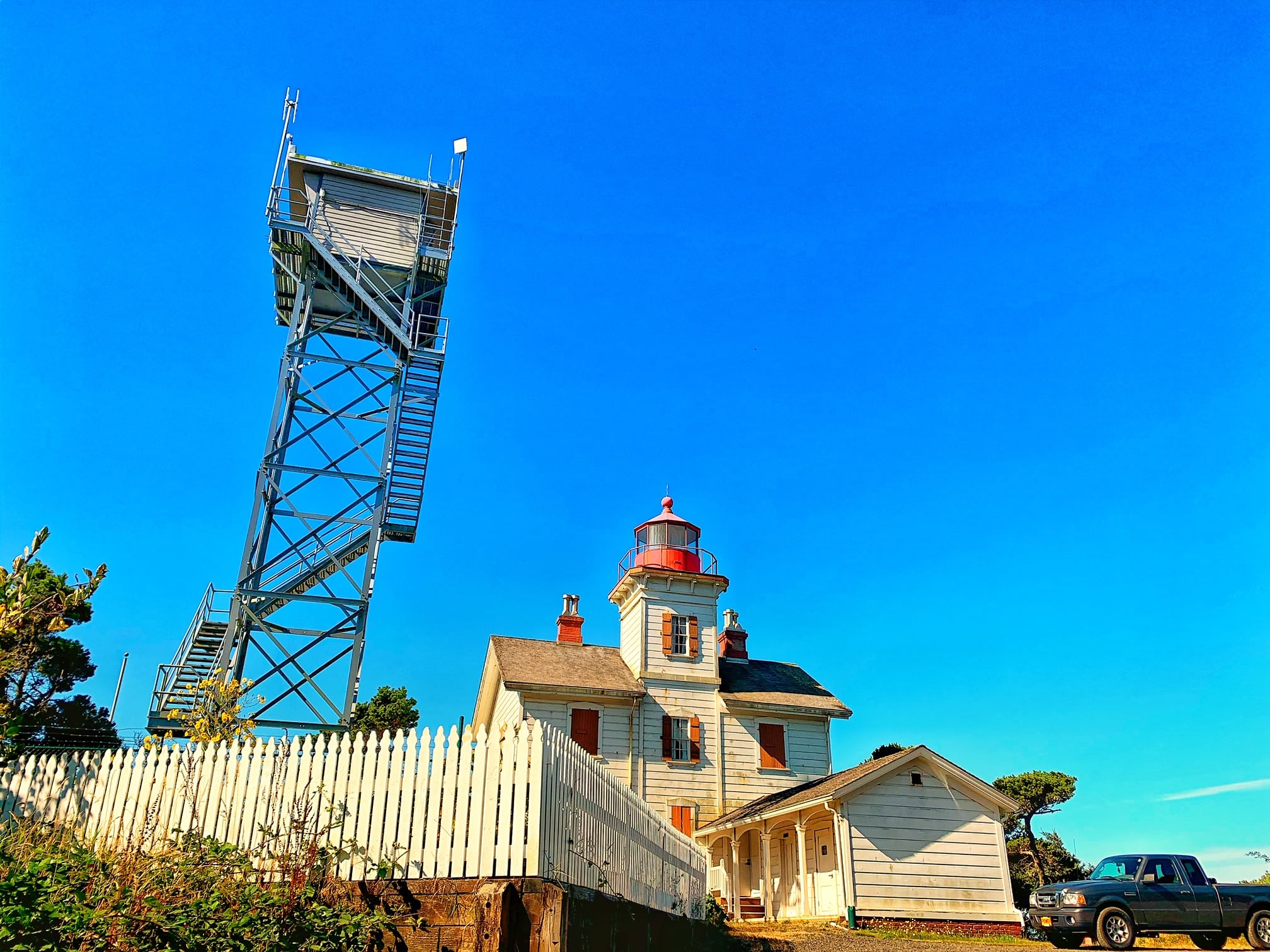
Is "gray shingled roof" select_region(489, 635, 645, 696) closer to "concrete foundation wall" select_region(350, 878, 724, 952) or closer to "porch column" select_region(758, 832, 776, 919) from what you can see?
"porch column" select_region(758, 832, 776, 919)

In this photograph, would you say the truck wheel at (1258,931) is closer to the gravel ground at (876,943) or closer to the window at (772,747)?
the gravel ground at (876,943)

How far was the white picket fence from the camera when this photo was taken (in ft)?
29.5

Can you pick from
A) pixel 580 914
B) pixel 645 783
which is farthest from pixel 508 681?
pixel 580 914

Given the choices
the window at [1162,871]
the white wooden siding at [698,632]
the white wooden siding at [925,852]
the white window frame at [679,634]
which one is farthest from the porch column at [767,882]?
the window at [1162,871]

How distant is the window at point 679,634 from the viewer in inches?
1176

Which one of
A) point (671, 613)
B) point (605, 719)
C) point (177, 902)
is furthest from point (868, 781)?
point (177, 902)

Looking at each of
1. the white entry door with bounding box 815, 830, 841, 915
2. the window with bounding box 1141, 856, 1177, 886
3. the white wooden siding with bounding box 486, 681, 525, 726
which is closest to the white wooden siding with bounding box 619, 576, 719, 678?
the white wooden siding with bounding box 486, 681, 525, 726

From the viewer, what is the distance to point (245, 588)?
22578mm

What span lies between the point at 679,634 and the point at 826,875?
8985 millimetres

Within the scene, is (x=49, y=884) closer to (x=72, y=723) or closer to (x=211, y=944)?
(x=211, y=944)

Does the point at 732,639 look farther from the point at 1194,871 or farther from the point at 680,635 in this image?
the point at 1194,871

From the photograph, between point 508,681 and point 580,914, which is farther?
point 508,681

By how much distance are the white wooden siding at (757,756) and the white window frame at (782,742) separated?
2 centimetres

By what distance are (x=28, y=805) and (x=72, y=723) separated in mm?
16942
